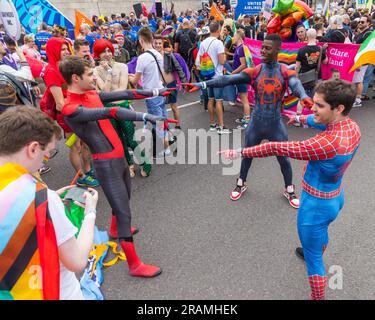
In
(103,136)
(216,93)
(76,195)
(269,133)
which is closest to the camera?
(76,195)

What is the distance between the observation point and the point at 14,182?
4.27 feet

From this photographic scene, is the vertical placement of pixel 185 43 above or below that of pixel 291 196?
above

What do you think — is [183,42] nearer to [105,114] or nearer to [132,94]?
[132,94]

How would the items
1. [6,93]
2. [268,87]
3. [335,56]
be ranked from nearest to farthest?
[6,93], [268,87], [335,56]

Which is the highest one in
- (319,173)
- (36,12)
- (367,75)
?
(36,12)

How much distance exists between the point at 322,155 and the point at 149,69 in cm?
366

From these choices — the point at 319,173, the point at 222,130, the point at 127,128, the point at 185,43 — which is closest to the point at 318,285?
the point at 319,173

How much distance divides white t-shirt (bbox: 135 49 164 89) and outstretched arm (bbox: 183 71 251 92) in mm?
1488

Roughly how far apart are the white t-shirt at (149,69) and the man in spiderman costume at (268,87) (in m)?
1.50

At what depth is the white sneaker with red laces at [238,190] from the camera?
427cm

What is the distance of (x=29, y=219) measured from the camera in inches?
51.5

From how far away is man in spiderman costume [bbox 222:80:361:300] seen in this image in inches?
79.8
